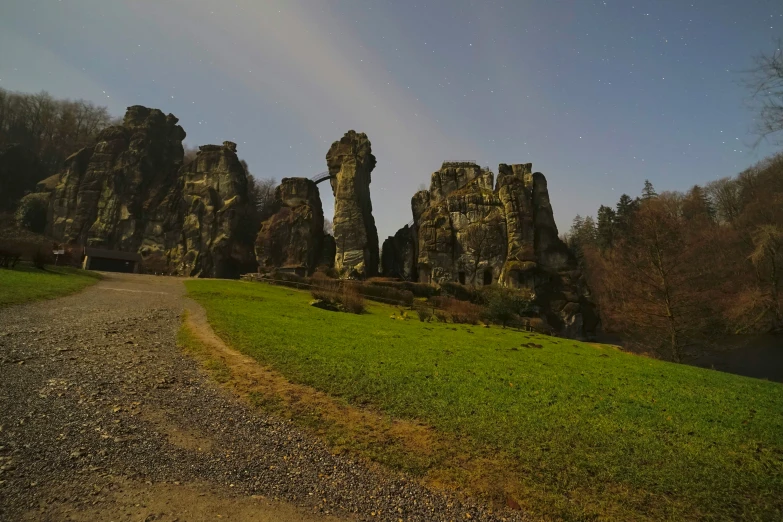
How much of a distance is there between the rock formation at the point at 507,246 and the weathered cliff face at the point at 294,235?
1527 centimetres

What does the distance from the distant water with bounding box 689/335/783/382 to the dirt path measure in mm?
Answer: 27236

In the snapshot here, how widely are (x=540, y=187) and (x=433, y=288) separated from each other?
26514mm

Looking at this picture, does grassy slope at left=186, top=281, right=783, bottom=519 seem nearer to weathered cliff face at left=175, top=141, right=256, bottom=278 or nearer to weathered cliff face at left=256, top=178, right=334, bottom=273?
weathered cliff face at left=256, top=178, right=334, bottom=273

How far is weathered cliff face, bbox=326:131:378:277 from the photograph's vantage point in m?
53.7

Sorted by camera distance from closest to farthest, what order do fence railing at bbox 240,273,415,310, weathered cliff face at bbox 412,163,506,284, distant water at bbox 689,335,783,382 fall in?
distant water at bbox 689,335,783,382
fence railing at bbox 240,273,415,310
weathered cliff face at bbox 412,163,506,284

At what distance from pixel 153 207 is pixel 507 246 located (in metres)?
60.7

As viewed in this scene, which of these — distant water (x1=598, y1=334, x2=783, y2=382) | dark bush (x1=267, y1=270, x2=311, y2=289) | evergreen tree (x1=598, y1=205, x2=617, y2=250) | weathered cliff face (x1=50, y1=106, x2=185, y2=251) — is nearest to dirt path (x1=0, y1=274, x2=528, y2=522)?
distant water (x1=598, y1=334, x2=783, y2=382)

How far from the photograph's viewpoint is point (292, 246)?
54969mm

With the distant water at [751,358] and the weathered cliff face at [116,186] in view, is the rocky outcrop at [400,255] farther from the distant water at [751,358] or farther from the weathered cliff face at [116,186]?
the weathered cliff face at [116,186]

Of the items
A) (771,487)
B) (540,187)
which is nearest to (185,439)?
(771,487)

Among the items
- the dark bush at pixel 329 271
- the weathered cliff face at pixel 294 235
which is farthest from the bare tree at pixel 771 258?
the weathered cliff face at pixel 294 235

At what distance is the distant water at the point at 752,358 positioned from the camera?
2316 centimetres

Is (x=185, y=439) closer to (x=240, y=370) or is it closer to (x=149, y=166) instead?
(x=240, y=370)

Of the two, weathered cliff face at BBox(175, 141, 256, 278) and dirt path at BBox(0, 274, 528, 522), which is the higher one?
weathered cliff face at BBox(175, 141, 256, 278)
